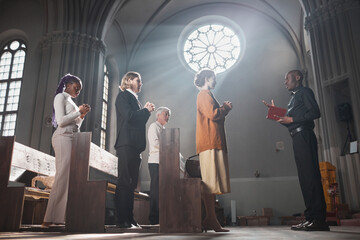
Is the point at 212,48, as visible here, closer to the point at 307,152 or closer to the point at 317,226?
the point at 307,152

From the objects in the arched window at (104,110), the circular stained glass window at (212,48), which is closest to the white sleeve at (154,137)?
the arched window at (104,110)

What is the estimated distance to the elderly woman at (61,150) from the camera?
140 inches

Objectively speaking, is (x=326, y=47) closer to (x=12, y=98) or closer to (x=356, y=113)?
(x=356, y=113)

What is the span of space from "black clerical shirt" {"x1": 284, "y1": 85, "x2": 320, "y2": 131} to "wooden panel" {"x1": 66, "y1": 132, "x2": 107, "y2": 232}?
2.02m

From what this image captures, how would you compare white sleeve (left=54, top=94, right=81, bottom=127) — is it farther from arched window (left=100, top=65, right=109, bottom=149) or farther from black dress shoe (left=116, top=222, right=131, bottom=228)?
arched window (left=100, top=65, right=109, bottom=149)

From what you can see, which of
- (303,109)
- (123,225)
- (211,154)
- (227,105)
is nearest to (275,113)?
(303,109)

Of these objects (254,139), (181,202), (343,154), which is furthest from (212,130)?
(254,139)

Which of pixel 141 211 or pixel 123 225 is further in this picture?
pixel 141 211

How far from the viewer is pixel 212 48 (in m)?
12.7

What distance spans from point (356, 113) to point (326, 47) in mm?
1785

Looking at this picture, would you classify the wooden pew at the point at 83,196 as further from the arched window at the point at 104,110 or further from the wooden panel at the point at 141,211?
the arched window at the point at 104,110

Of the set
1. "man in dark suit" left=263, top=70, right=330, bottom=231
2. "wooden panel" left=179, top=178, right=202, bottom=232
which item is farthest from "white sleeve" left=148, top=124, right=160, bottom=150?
"man in dark suit" left=263, top=70, right=330, bottom=231

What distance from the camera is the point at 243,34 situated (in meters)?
12.2

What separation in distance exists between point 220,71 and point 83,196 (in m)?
9.23
